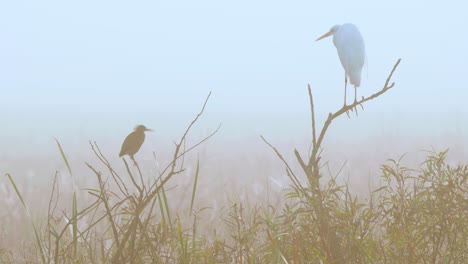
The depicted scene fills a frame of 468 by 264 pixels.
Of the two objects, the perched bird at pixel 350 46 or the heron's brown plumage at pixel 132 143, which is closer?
the heron's brown plumage at pixel 132 143

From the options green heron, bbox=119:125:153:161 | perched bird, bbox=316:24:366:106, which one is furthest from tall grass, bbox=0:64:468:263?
perched bird, bbox=316:24:366:106

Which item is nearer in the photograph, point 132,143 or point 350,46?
point 132,143

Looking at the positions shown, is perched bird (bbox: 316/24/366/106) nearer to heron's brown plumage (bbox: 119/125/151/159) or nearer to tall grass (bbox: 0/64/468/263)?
tall grass (bbox: 0/64/468/263)

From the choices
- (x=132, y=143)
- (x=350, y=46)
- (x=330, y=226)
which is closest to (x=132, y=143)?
(x=132, y=143)

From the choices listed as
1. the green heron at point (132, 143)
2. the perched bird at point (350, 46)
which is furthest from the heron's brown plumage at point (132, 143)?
the perched bird at point (350, 46)

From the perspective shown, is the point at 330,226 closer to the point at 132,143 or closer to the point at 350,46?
the point at 132,143

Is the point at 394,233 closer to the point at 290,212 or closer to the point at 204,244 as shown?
the point at 290,212

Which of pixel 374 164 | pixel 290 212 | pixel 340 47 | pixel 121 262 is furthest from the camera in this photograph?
pixel 374 164

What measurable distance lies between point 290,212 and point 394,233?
0.86 feet

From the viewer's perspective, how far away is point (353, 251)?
152 centimetres


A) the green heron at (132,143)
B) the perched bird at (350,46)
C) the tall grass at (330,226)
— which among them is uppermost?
the perched bird at (350,46)

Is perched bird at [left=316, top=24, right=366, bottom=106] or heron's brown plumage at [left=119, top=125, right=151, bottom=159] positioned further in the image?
perched bird at [left=316, top=24, right=366, bottom=106]

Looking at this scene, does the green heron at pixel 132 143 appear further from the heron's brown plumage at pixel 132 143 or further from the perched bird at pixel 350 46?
the perched bird at pixel 350 46

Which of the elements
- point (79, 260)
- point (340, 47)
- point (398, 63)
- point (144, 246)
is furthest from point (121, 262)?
point (340, 47)
